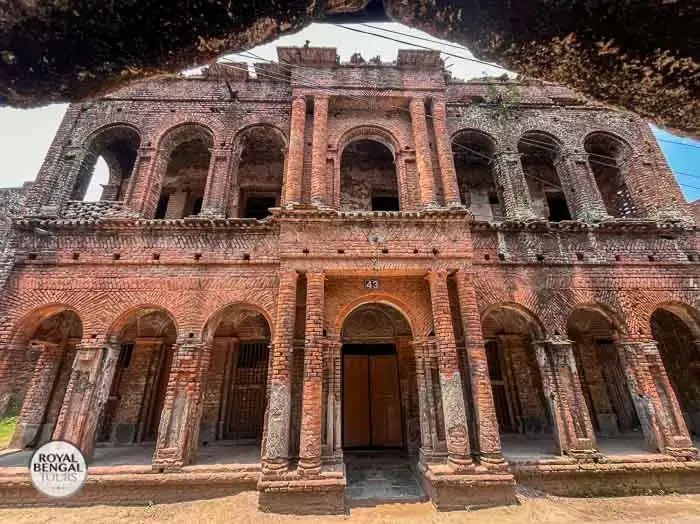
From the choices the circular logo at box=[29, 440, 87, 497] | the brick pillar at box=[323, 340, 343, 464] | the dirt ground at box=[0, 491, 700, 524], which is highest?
the brick pillar at box=[323, 340, 343, 464]

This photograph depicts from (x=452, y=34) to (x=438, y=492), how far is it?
6872 millimetres

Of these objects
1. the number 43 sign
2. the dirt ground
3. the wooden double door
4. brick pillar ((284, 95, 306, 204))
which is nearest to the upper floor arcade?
brick pillar ((284, 95, 306, 204))

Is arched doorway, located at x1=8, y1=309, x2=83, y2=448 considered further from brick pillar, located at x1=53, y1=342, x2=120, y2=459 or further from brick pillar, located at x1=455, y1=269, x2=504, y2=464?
brick pillar, located at x1=455, y1=269, x2=504, y2=464

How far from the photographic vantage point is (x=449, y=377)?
6.66 m

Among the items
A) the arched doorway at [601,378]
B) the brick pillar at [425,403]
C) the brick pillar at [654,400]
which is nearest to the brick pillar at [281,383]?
the brick pillar at [425,403]

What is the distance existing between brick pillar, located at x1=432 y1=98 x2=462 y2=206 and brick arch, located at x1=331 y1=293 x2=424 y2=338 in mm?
2785

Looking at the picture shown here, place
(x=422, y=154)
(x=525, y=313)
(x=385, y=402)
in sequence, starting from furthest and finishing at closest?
(x=385, y=402) → (x=422, y=154) → (x=525, y=313)

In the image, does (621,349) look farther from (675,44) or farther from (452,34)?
(452,34)

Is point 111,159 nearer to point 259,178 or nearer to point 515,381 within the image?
point 259,178

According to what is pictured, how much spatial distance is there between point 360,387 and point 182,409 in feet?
15.0

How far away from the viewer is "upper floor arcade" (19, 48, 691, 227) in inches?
348

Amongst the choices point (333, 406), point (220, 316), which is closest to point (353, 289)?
point (333, 406)

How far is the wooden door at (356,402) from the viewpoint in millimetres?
8969

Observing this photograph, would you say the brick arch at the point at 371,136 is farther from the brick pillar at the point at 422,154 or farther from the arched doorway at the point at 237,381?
the arched doorway at the point at 237,381
